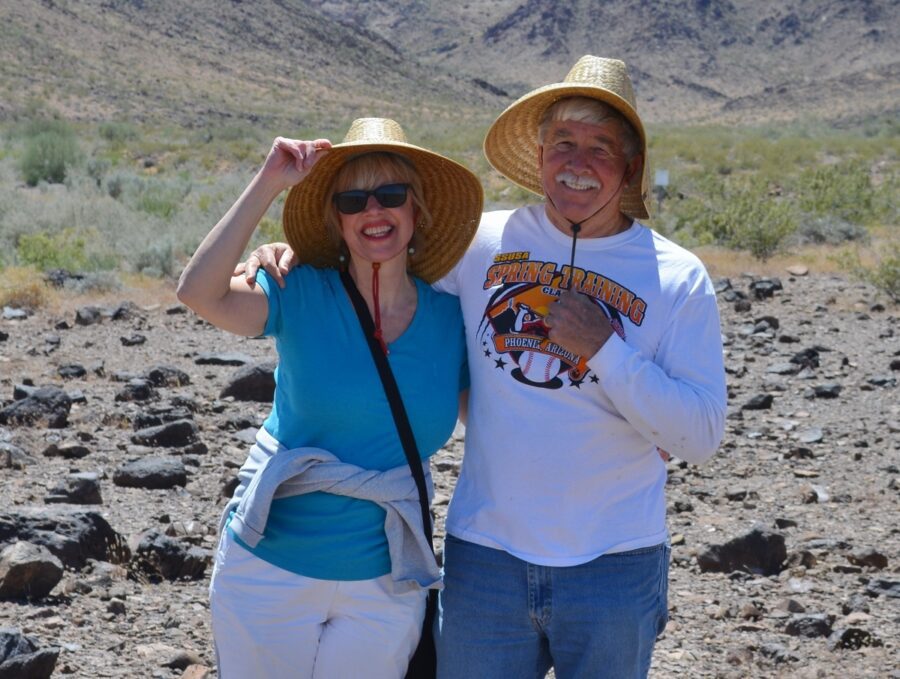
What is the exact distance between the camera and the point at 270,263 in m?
3.15

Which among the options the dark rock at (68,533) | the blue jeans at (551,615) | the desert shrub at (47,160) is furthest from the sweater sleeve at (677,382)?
the desert shrub at (47,160)

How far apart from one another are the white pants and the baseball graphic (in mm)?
590

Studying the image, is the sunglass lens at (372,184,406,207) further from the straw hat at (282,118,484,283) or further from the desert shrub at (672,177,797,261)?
the desert shrub at (672,177,797,261)

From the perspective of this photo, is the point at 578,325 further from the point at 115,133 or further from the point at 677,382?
the point at 115,133

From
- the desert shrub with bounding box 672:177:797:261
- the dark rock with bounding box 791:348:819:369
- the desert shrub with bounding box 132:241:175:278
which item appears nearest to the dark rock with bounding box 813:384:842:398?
the dark rock with bounding box 791:348:819:369

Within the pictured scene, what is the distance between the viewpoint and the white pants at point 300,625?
9.74ft

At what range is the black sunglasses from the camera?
10.3ft

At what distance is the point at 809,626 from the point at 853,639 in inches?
6.8

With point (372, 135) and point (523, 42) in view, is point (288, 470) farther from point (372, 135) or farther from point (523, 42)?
point (523, 42)

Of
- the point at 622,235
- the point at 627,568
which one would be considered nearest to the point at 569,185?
the point at 622,235

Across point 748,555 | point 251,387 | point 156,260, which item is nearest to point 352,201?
point 748,555

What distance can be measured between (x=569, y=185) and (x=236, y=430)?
17.6 ft

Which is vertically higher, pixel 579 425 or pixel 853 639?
pixel 579 425

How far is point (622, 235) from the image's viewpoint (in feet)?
10.0
